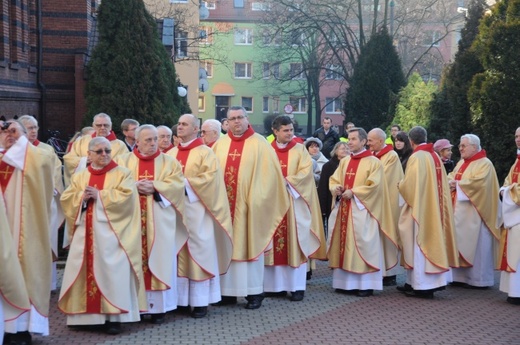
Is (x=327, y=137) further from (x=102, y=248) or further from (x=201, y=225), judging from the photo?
(x=102, y=248)

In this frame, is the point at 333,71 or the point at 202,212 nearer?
the point at 202,212

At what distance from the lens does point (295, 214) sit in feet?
39.3

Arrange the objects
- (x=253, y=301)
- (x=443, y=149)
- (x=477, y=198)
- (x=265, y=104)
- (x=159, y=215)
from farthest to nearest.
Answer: (x=265, y=104) < (x=443, y=149) < (x=477, y=198) < (x=253, y=301) < (x=159, y=215)

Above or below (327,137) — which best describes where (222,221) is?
below

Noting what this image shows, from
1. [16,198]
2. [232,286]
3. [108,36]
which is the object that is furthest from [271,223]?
[108,36]

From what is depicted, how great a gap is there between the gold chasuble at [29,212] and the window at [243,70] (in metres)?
67.4

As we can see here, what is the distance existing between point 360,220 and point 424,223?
82 centimetres

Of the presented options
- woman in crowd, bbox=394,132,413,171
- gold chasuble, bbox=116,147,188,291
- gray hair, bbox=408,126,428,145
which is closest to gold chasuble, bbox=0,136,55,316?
gold chasuble, bbox=116,147,188,291

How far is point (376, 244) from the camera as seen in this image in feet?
40.9

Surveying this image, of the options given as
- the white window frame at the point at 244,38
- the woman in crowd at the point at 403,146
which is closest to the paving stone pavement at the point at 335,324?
the woman in crowd at the point at 403,146

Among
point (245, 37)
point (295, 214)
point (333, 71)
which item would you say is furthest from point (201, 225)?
point (245, 37)

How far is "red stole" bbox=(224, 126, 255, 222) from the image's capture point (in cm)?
1144

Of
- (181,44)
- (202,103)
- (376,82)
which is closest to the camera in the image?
(376,82)

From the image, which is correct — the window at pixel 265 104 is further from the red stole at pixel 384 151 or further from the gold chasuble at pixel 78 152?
the gold chasuble at pixel 78 152
